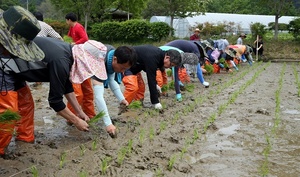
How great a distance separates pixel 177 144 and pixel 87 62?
4.39 feet

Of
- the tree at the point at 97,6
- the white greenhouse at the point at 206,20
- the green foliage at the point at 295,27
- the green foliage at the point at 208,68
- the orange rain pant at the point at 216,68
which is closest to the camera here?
the green foliage at the point at 208,68

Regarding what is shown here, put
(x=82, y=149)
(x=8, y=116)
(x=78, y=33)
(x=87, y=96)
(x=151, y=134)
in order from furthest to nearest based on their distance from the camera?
(x=78, y=33), (x=87, y=96), (x=151, y=134), (x=82, y=149), (x=8, y=116)

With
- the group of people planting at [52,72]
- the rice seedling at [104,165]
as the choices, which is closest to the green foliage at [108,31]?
the group of people planting at [52,72]

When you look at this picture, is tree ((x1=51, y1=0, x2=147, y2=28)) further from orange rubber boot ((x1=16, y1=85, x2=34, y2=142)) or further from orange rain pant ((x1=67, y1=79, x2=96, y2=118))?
orange rubber boot ((x1=16, y1=85, x2=34, y2=142))

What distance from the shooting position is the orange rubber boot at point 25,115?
12.1 feet

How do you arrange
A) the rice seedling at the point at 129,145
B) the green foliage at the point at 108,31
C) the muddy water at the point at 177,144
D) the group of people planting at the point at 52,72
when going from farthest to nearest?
the green foliage at the point at 108,31 < the rice seedling at the point at 129,145 < the muddy water at the point at 177,144 < the group of people planting at the point at 52,72

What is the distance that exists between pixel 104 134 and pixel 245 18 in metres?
32.7

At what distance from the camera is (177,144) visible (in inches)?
153

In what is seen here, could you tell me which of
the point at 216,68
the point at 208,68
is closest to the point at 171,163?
the point at 208,68

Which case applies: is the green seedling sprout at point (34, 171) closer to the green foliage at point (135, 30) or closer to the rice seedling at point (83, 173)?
the rice seedling at point (83, 173)

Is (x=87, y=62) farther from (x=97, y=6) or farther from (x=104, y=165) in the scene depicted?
(x=97, y=6)

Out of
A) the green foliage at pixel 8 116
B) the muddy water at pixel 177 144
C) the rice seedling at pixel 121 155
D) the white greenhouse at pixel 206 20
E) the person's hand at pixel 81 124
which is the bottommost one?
the muddy water at pixel 177 144

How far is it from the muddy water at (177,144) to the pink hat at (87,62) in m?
0.74

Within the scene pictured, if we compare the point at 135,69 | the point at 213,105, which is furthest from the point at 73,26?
the point at 213,105
